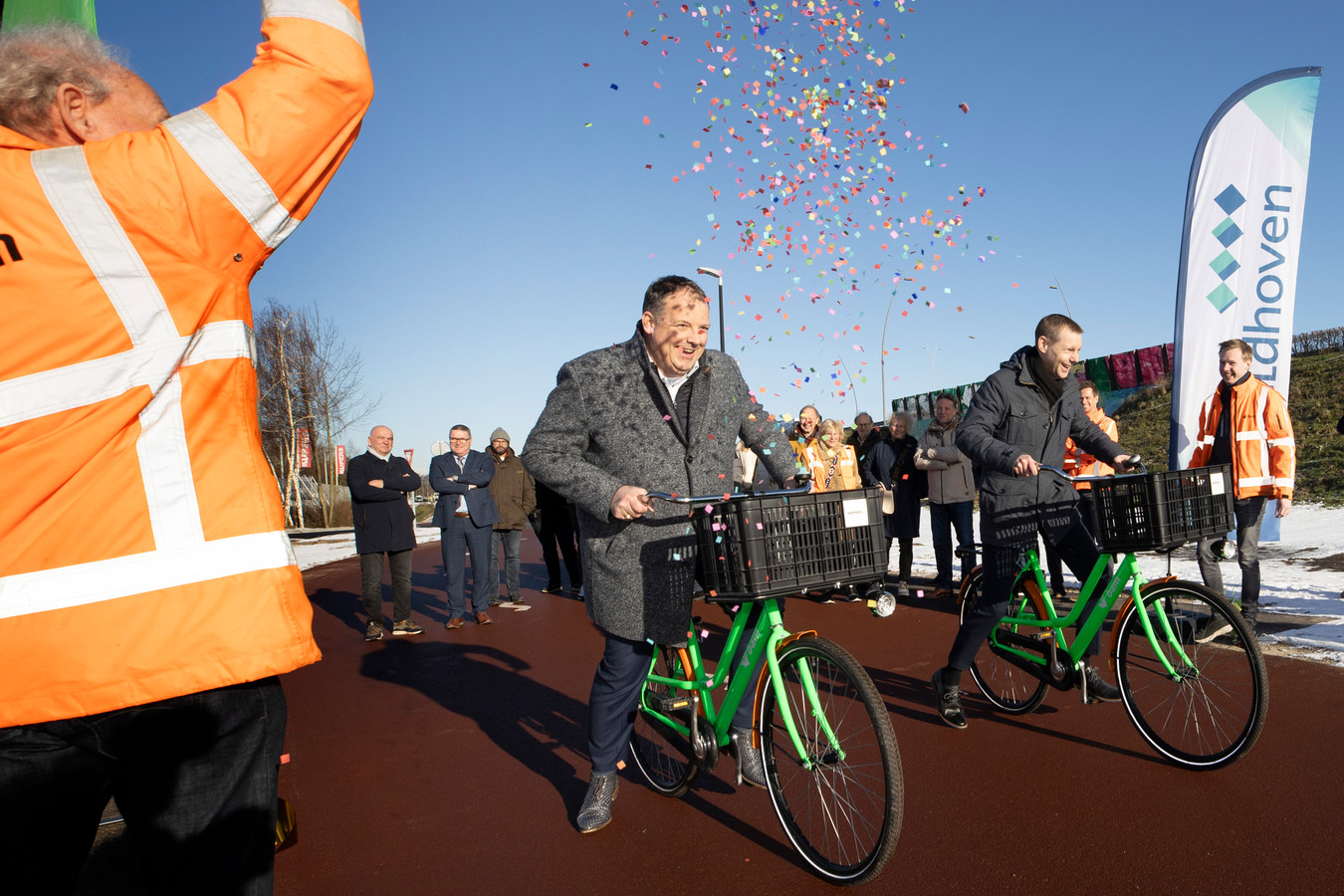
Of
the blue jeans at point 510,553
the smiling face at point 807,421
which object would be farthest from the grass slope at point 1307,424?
the blue jeans at point 510,553

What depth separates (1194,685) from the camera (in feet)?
12.3

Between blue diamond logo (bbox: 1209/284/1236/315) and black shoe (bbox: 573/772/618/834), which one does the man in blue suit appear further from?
blue diamond logo (bbox: 1209/284/1236/315)

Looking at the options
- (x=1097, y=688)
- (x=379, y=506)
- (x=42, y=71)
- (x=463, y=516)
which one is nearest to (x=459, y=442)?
(x=463, y=516)

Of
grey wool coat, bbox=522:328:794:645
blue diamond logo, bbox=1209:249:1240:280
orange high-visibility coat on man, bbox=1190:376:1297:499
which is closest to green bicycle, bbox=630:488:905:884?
grey wool coat, bbox=522:328:794:645

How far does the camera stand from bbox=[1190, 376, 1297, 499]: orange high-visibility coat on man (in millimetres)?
5932

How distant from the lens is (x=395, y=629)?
8.59 metres

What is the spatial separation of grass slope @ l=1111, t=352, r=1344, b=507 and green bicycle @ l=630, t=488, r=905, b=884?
1480cm

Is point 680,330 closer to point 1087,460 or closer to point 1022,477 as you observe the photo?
point 1022,477

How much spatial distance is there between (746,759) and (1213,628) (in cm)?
209

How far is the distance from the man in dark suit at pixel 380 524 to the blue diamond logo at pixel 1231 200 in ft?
29.0

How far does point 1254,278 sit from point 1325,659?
179 inches

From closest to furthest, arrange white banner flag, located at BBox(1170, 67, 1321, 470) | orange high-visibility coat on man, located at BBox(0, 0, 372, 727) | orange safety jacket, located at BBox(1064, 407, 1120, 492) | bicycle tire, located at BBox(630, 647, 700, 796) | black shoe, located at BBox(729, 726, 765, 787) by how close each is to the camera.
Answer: orange high-visibility coat on man, located at BBox(0, 0, 372, 727)
black shoe, located at BBox(729, 726, 765, 787)
bicycle tire, located at BBox(630, 647, 700, 796)
orange safety jacket, located at BBox(1064, 407, 1120, 492)
white banner flag, located at BBox(1170, 67, 1321, 470)

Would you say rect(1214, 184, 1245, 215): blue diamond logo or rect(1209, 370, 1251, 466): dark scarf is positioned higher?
rect(1214, 184, 1245, 215): blue diamond logo

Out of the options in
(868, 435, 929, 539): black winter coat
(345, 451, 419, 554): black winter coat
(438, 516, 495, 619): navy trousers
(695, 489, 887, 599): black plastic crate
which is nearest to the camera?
(695, 489, 887, 599): black plastic crate
